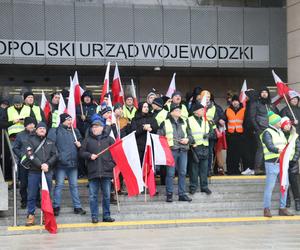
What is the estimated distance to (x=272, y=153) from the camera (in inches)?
→ 473

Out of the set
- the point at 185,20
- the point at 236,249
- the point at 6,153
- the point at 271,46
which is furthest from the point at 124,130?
the point at 271,46

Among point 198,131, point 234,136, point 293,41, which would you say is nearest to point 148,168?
point 198,131

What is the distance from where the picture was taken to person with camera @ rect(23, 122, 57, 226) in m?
10.9

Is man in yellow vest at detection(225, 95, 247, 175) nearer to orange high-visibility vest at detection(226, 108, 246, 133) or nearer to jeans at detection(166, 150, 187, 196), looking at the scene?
orange high-visibility vest at detection(226, 108, 246, 133)

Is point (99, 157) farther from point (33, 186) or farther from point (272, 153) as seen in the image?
point (272, 153)

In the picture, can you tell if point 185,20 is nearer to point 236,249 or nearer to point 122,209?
point 122,209

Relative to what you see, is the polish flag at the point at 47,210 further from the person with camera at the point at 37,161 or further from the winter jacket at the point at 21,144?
the winter jacket at the point at 21,144

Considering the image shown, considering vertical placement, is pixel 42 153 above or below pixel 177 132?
below

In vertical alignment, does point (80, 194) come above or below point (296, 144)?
below

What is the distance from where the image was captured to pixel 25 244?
9742 mm

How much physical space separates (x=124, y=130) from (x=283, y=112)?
386 centimetres

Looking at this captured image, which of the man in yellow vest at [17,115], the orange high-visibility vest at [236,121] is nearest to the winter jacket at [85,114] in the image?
the man in yellow vest at [17,115]

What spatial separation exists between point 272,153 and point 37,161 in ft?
14.9

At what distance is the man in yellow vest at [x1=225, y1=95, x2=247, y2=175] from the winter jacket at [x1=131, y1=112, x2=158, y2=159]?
269cm
